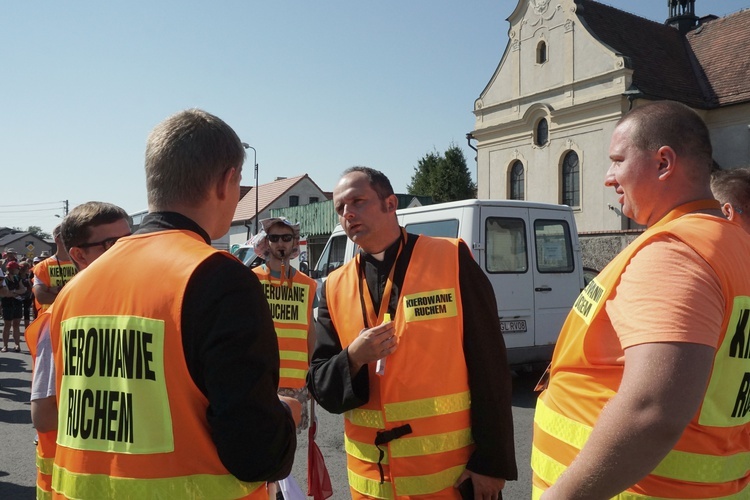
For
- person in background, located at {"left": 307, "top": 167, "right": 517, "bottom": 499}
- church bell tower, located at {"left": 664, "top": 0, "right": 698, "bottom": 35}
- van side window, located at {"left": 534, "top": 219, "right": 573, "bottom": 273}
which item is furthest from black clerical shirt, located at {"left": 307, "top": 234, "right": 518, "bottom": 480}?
church bell tower, located at {"left": 664, "top": 0, "right": 698, "bottom": 35}

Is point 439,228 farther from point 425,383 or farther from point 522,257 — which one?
point 425,383

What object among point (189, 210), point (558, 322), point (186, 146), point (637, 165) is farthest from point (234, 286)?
point (558, 322)

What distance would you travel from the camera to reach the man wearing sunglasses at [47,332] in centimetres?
251

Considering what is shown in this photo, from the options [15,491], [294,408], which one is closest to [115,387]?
[294,408]

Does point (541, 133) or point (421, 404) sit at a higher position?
point (541, 133)

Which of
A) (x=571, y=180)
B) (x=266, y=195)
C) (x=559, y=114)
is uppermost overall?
(x=559, y=114)

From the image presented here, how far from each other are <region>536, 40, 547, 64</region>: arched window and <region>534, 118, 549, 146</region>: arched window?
2965 mm

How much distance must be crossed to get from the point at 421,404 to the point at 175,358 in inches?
46.5

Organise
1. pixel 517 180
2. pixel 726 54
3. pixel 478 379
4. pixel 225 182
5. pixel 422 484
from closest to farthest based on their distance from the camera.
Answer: pixel 225 182 → pixel 422 484 → pixel 478 379 → pixel 726 54 → pixel 517 180

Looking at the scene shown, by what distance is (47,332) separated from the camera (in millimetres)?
2652

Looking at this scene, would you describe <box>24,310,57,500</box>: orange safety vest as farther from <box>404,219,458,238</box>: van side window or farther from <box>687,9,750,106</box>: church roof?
<box>687,9,750,106</box>: church roof

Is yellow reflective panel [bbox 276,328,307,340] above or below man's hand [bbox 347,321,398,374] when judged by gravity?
below

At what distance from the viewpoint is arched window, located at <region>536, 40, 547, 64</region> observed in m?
30.7

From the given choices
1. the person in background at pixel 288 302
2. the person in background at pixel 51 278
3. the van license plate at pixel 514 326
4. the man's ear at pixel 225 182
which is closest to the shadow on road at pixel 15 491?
the person in background at pixel 51 278
